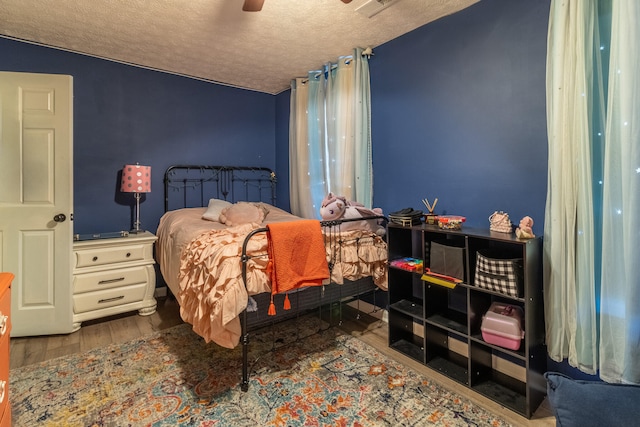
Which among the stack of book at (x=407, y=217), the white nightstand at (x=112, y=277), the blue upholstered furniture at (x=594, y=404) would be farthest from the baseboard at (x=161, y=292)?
the blue upholstered furniture at (x=594, y=404)

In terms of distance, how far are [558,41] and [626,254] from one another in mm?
1157

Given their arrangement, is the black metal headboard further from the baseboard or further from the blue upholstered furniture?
the blue upholstered furniture

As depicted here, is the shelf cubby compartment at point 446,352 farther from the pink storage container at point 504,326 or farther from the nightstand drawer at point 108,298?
the nightstand drawer at point 108,298

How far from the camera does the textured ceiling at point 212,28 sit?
2.26m

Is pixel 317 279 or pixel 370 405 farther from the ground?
pixel 317 279

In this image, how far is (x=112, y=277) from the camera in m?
2.87

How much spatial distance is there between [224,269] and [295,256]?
451 mm

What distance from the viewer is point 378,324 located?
281cm

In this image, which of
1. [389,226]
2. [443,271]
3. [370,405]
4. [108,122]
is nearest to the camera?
[370,405]

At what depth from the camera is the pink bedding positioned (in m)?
1.79

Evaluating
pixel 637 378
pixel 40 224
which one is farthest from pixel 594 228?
pixel 40 224

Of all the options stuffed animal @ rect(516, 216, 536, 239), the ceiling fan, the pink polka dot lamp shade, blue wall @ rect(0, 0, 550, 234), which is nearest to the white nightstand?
the pink polka dot lamp shade

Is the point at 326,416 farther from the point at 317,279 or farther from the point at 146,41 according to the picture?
the point at 146,41

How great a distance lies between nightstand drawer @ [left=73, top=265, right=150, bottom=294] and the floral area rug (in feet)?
2.18
